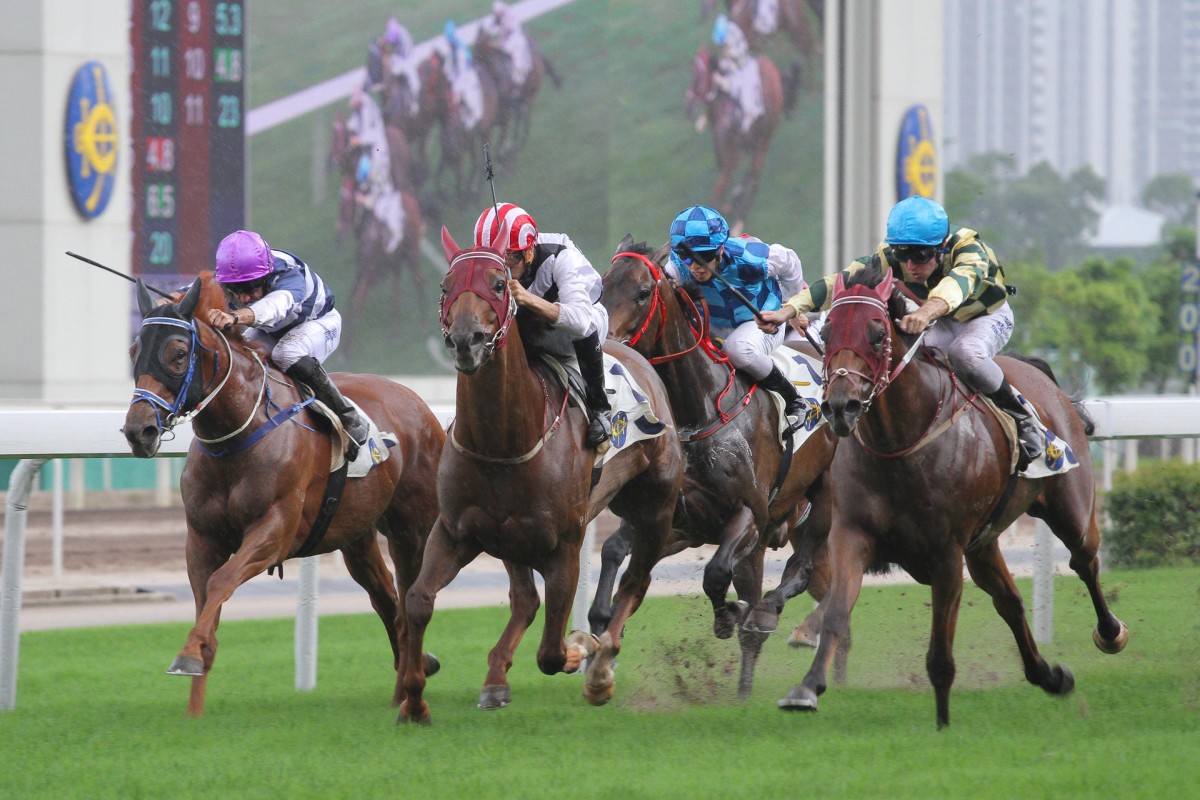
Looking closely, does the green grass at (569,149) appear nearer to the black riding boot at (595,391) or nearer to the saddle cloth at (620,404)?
the saddle cloth at (620,404)

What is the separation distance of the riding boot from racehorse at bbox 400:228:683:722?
34.2 inches

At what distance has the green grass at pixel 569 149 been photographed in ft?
60.0

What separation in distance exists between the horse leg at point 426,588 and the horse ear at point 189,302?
1.06 meters

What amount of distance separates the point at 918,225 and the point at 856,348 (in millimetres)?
792

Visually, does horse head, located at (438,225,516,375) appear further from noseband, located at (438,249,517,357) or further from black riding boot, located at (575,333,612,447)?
black riding boot, located at (575,333,612,447)

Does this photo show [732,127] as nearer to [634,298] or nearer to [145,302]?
[634,298]

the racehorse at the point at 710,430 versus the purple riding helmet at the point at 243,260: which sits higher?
the purple riding helmet at the point at 243,260

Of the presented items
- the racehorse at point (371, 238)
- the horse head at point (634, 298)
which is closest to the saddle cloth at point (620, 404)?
the horse head at point (634, 298)

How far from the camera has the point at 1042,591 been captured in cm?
798

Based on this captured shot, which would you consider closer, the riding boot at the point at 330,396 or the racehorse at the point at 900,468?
the racehorse at the point at 900,468

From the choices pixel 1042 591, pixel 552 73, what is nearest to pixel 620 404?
pixel 1042 591

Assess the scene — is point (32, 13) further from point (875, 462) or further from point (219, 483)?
point (875, 462)

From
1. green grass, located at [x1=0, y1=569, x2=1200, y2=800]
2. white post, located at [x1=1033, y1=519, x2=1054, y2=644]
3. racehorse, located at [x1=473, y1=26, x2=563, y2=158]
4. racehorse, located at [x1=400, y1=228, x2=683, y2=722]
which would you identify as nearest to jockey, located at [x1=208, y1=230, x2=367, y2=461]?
racehorse, located at [x1=400, y1=228, x2=683, y2=722]

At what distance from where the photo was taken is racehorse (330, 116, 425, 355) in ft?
61.1
